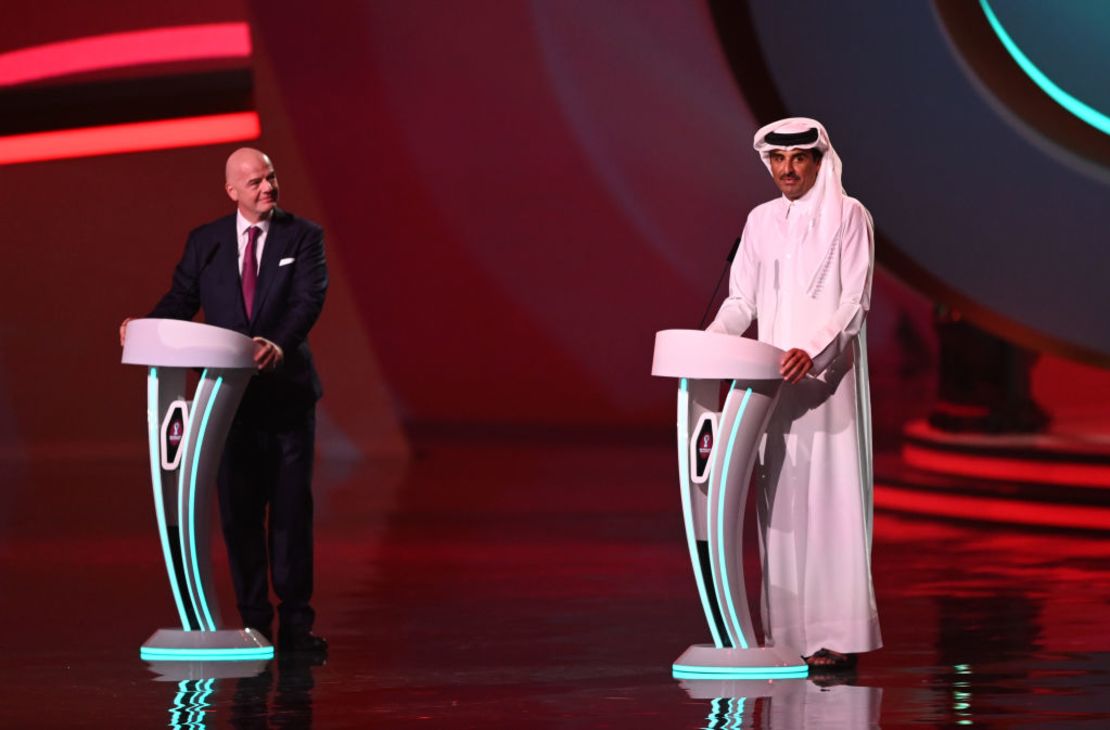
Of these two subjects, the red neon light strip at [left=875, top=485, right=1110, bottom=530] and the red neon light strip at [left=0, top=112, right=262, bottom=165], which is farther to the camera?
the red neon light strip at [left=0, top=112, right=262, bottom=165]

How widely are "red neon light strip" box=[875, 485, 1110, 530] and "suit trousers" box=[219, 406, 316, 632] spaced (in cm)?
445

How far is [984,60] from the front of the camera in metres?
11.0

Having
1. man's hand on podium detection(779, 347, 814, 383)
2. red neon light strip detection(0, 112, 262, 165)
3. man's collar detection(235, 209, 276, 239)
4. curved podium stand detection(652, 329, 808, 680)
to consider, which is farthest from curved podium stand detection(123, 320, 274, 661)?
red neon light strip detection(0, 112, 262, 165)

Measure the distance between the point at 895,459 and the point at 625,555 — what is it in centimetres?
441

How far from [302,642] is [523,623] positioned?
81 cm

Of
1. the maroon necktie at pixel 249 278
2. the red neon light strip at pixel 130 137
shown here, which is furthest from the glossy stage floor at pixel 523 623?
the red neon light strip at pixel 130 137

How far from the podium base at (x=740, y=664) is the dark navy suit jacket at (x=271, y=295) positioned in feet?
4.23

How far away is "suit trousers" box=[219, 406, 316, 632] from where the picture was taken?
5.27 metres

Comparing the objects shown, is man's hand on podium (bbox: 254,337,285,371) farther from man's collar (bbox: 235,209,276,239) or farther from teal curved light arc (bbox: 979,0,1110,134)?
teal curved light arc (bbox: 979,0,1110,134)

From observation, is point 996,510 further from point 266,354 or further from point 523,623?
point 266,354

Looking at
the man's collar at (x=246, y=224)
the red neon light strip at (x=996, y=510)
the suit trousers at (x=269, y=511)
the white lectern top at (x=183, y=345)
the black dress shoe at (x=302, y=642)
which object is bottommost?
the red neon light strip at (x=996, y=510)

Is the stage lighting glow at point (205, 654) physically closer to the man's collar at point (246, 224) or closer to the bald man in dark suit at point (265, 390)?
the bald man in dark suit at point (265, 390)

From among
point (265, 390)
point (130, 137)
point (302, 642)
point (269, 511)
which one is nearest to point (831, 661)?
point (302, 642)

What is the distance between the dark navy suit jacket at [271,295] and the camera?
17.2ft
